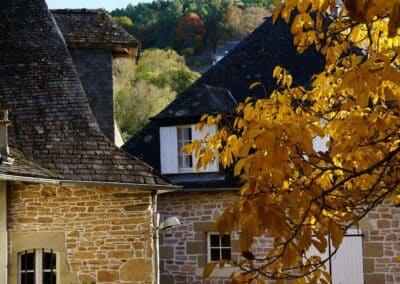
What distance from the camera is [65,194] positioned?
927 centimetres

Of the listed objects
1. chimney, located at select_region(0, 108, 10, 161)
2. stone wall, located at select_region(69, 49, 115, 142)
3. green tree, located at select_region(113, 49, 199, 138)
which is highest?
green tree, located at select_region(113, 49, 199, 138)

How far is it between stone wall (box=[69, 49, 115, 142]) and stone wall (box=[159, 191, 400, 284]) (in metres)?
2.16

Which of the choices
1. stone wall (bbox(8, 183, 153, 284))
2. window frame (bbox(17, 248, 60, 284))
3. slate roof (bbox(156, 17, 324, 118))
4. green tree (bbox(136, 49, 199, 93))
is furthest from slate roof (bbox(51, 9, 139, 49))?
green tree (bbox(136, 49, 199, 93))

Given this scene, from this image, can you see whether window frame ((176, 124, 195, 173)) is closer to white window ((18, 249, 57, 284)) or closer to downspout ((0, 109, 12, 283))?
white window ((18, 249, 57, 284))

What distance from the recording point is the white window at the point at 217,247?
43.8 feet

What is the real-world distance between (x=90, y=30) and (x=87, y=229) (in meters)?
4.82

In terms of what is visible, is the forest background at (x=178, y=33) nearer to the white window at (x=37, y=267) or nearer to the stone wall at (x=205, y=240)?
the stone wall at (x=205, y=240)

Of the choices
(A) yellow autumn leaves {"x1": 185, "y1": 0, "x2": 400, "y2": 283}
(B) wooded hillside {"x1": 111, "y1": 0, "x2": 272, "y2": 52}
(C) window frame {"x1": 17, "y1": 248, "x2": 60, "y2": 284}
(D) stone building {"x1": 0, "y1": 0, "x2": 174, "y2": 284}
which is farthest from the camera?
(B) wooded hillside {"x1": 111, "y1": 0, "x2": 272, "y2": 52}

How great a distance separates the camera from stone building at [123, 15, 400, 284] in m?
12.7

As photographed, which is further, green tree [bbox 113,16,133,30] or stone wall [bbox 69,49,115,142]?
green tree [bbox 113,16,133,30]

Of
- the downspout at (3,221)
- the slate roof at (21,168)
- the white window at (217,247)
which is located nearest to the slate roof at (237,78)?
the white window at (217,247)

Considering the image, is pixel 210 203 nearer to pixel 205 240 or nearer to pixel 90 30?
pixel 205 240

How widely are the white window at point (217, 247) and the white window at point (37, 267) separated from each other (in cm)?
458

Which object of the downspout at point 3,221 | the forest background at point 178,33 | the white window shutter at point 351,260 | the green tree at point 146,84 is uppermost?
the forest background at point 178,33
